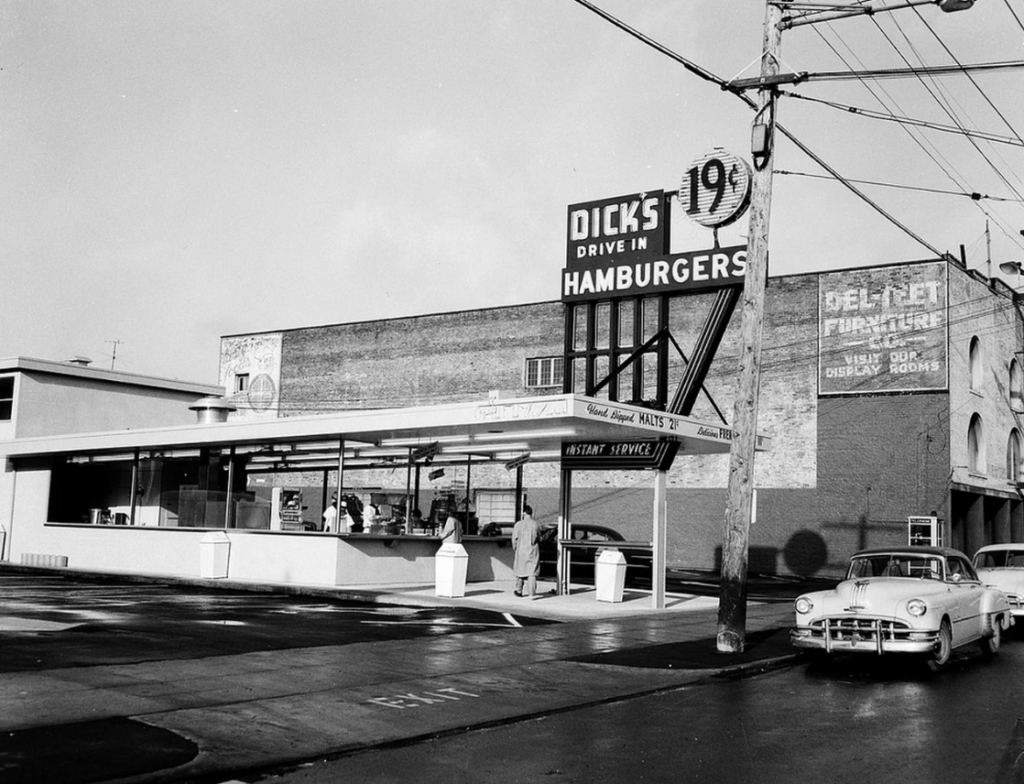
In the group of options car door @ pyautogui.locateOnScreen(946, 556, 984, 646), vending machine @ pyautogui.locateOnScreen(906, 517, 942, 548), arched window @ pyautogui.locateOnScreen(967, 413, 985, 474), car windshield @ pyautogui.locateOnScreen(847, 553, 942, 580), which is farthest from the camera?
arched window @ pyautogui.locateOnScreen(967, 413, 985, 474)

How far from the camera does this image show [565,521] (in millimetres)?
23172

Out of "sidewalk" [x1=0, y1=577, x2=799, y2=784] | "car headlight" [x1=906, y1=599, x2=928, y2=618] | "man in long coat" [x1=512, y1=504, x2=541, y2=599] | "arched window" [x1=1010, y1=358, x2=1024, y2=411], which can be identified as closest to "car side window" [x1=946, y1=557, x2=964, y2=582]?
"car headlight" [x1=906, y1=599, x2=928, y2=618]

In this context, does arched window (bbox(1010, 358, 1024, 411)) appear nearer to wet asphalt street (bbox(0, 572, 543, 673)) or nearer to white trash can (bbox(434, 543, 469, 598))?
white trash can (bbox(434, 543, 469, 598))

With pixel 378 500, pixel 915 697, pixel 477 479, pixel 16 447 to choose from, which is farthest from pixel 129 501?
pixel 915 697

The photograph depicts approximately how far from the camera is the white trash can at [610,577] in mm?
21625

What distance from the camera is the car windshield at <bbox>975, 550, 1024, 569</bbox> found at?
64.7 feet

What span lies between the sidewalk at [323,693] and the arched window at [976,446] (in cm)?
2341

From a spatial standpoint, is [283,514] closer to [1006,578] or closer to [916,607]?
[1006,578]

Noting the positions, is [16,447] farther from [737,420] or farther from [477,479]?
[737,420]

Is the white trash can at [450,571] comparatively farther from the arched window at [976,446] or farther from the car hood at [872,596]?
the arched window at [976,446]

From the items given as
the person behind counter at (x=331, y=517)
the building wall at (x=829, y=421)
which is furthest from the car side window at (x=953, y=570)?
the building wall at (x=829, y=421)

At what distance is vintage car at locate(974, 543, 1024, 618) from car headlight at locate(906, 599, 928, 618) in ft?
18.0

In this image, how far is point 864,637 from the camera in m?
12.8

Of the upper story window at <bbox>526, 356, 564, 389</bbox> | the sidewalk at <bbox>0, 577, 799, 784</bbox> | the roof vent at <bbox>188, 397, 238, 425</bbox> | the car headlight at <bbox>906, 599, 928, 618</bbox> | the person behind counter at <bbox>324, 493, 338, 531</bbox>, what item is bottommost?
the sidewalk at <bbox>0, 577, 799, 784</bbox>
